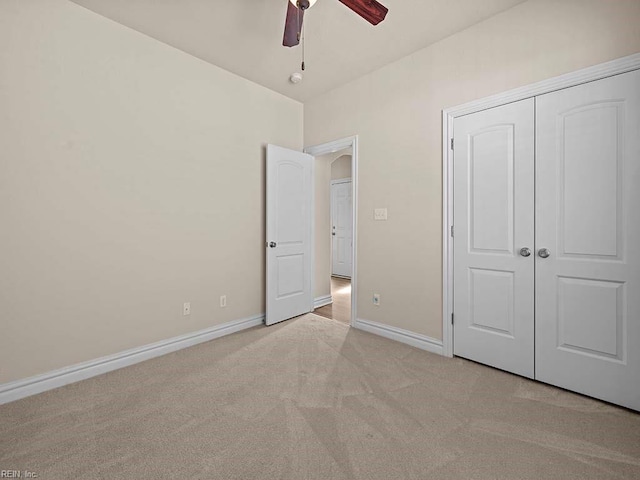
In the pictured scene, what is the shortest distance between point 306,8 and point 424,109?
1476 millimetres

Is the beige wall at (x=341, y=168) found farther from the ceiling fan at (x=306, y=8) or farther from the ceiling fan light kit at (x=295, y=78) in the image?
the ceiling fan at (x=306, y=8)

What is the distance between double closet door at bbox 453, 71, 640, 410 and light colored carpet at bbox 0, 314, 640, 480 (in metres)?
0.24

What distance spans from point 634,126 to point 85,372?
157 inches

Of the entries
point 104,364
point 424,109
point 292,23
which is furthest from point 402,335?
point 292,23

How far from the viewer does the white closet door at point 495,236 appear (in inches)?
87.4

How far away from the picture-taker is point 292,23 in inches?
72.3

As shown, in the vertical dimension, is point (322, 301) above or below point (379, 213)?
below

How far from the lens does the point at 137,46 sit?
2.52 meters

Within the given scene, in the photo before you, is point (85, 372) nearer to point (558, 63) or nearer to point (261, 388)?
point (261, 388)

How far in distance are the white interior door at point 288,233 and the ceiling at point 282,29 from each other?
3.08 feet

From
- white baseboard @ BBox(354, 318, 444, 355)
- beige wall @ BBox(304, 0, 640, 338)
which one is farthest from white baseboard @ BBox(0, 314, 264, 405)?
beige wall @ BBox(304, 0, 640, 338)

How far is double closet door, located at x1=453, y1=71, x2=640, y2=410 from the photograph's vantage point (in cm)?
186

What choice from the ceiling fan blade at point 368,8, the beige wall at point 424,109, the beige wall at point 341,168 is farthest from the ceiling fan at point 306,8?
the beige wall at point 341,168

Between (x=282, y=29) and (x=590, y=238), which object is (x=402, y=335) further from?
(x=282, y=29)
